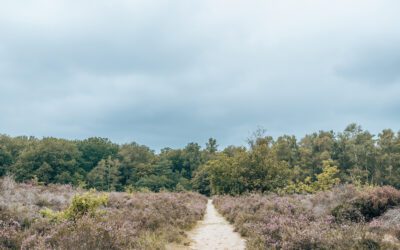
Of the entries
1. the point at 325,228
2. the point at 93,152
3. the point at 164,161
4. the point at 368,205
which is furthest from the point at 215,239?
the point at 93,152

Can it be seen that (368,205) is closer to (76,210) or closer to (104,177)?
(76,210)

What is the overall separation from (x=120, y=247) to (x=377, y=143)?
3097 inches

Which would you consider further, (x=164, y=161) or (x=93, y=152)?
(x=93, y=152)

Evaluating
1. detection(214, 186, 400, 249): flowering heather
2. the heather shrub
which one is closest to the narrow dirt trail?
detection(214, 186, 400, 249): flowering heather

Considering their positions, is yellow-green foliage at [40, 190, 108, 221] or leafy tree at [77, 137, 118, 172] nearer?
yellow-green foliage at [40, 190, 108, 221]

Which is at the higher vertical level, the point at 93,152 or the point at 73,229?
the point at 93,152

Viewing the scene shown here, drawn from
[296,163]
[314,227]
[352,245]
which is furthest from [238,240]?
[296,163]

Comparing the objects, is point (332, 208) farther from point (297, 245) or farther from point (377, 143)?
point (377, 143)

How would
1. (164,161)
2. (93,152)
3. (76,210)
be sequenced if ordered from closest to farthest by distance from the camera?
(76,210)
(164,161)
(93,152)

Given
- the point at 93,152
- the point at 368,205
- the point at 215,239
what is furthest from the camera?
the point at 93,152

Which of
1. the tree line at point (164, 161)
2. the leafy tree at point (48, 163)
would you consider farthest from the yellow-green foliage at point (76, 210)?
the leafy tree at point (48, 163)

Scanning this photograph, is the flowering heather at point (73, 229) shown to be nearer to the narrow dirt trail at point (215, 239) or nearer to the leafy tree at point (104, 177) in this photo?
the narrow dirt trail at point (215, 239)

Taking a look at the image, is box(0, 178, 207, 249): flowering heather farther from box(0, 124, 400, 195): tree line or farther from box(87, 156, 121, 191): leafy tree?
box(87, 156, 121, 191): leafy tree

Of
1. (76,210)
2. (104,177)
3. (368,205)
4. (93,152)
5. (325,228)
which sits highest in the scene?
(93,152)
